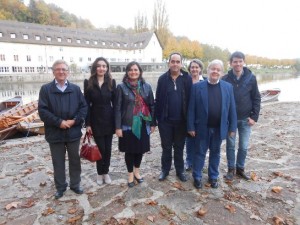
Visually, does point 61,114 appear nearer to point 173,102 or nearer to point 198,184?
point 173,102

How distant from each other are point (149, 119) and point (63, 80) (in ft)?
4.68

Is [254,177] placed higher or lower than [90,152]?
lower

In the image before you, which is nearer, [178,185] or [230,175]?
[178,185]

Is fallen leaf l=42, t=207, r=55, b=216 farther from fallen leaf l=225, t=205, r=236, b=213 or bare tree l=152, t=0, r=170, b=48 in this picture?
bare tree l=152, t=0, r=170, b=48

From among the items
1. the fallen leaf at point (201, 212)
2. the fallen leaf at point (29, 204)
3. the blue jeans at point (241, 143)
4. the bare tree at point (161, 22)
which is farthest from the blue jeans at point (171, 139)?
the bare tree at point (161, 22)

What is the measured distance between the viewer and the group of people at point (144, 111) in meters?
3.70

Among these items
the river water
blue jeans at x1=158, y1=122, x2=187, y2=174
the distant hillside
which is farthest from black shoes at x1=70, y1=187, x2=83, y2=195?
the distant hillside

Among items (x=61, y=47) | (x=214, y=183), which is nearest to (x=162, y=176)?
(x=214, y=183)

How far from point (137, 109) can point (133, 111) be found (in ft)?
0.23

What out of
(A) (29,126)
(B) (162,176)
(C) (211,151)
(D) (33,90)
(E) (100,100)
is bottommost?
(D) (33,90)

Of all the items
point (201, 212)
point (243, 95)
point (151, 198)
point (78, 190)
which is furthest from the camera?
point (243, 95)

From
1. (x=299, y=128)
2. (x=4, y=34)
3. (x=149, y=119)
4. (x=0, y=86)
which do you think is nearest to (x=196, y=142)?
(x=149, y=119)

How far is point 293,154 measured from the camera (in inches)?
222

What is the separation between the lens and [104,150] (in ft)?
13.5
